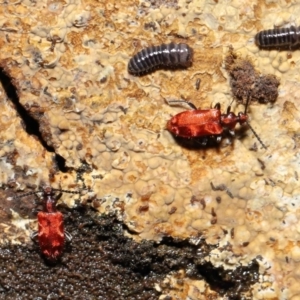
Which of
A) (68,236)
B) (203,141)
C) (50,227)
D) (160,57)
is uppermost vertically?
(160,57)

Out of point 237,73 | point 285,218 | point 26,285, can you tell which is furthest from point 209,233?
point 26,285

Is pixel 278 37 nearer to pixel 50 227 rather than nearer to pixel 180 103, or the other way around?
pixel 180 103

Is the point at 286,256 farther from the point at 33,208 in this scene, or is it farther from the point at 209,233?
the point at 33,208

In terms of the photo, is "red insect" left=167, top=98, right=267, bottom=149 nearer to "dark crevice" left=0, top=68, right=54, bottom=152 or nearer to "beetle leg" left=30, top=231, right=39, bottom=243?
"dark crevice" left=0, top=68, right=54, bottom=152

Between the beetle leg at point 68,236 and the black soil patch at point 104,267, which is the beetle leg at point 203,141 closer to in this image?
the black soil patch at point 104,267

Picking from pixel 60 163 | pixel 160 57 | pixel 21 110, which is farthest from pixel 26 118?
pixel 160 57

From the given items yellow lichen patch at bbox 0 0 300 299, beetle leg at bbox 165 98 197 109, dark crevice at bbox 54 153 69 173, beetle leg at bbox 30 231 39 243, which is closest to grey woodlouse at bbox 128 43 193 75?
yellow lichen patch at bbox 0 0 300 299
